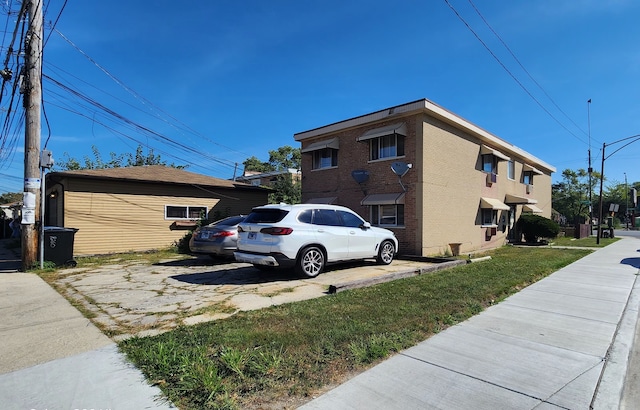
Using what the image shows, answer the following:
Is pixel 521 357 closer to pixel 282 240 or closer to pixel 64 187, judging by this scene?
pixel 282 240

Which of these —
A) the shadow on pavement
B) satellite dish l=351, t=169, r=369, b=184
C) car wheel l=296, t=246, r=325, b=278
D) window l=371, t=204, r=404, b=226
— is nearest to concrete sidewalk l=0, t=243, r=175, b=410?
car wheel l=296, t=246, r=325, b=278

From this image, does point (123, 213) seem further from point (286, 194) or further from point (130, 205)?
point (286, 194)

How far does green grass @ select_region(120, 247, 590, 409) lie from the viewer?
312 centimetres

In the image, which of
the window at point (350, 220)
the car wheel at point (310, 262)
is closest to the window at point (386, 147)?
the window at point (350, 220)

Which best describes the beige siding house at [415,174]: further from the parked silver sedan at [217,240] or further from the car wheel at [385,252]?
the parked silver sedan at [217,240]

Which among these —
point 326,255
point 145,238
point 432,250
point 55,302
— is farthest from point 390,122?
point 55,302

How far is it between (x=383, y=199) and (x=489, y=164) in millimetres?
7549

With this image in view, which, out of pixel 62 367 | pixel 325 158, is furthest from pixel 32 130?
pixel 325 158

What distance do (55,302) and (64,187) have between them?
8464 millimetres

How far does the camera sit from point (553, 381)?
3.45 metres

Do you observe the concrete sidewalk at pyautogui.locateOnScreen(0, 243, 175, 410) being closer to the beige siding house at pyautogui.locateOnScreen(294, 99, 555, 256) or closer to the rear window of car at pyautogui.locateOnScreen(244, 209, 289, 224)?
the rear window of car at pyautogui.locateOnScreen(244, 209, 289, 224)

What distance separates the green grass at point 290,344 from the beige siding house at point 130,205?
1070 cm

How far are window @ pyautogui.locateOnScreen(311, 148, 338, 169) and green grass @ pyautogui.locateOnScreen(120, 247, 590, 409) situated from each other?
33.8 feet

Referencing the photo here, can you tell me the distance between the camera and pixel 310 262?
8266 millimetres
